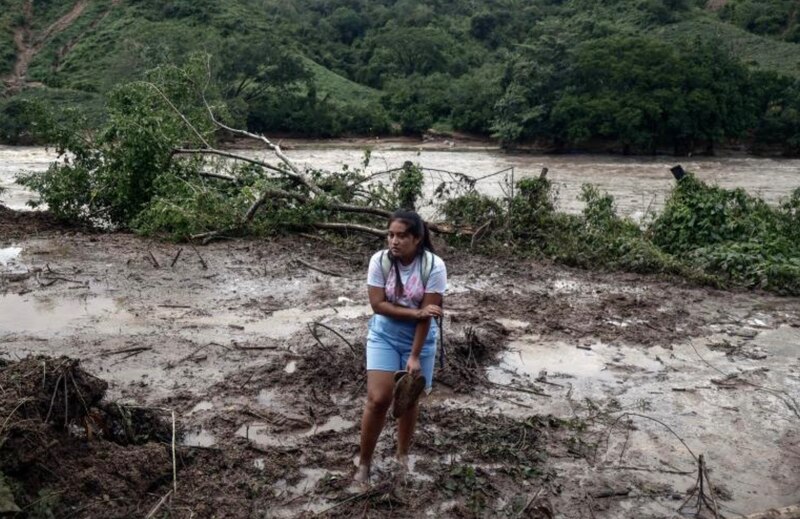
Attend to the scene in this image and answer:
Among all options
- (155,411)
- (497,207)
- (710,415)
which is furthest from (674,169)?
(155,411)

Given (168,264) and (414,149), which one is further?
(414,149)

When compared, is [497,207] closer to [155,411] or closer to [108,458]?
[155,411]

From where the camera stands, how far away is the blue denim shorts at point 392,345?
4199 mm

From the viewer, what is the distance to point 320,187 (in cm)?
1183

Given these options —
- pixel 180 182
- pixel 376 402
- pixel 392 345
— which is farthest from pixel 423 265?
pixel 180 182

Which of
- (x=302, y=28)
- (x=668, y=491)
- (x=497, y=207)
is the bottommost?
(x=668, y=491)

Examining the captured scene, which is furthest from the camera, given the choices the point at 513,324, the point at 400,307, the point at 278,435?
the point at 513,324

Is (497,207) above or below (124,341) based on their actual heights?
above

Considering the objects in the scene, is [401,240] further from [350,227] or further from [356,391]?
[350,227]

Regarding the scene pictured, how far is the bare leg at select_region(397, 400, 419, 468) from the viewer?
447cm

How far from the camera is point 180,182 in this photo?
11.6m

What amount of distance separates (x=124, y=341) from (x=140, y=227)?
4.99 metres

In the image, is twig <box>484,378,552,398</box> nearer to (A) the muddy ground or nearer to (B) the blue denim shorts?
(A) the muddy ground

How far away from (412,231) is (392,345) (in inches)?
25.0
